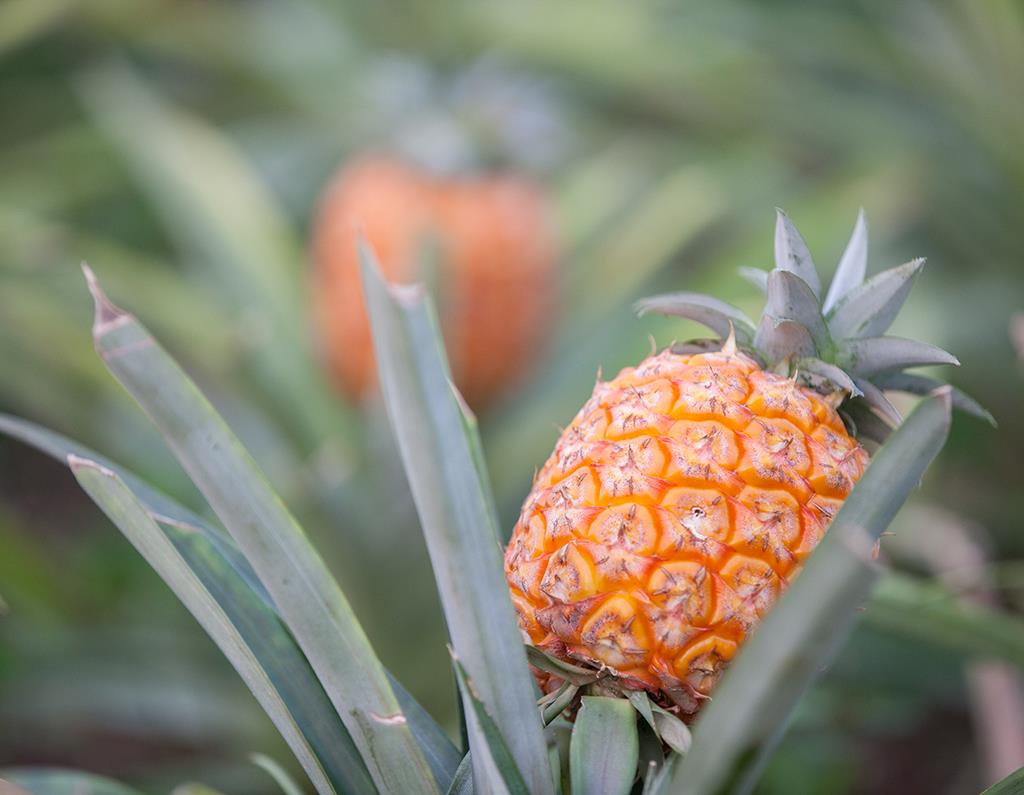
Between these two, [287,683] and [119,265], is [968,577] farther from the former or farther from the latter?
[119,265]

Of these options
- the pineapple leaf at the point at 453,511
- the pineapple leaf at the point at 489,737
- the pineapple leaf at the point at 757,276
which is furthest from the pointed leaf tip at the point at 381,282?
the pineapple leaf at the point at 757,276

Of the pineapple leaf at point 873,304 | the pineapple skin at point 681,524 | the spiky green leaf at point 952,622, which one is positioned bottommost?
the spiky green leaf at point 952,622

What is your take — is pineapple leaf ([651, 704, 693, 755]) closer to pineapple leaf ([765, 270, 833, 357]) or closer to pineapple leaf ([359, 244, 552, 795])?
pineapple leaf ([359, 244, 552, 795])

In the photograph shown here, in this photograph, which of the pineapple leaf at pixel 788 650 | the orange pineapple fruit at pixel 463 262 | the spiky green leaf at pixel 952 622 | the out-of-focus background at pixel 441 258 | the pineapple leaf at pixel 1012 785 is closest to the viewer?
the pineapple leaf at pixel 788 650

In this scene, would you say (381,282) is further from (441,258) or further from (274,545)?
(441,258)

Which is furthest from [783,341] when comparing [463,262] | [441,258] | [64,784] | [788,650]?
[463,262]

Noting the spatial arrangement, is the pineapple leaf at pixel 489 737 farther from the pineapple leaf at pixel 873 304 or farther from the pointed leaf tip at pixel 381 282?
the pineapple leaf at pixel 873 304

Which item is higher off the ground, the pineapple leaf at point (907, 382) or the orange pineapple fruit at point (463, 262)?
the pineapple leaf at point (907, 382)
